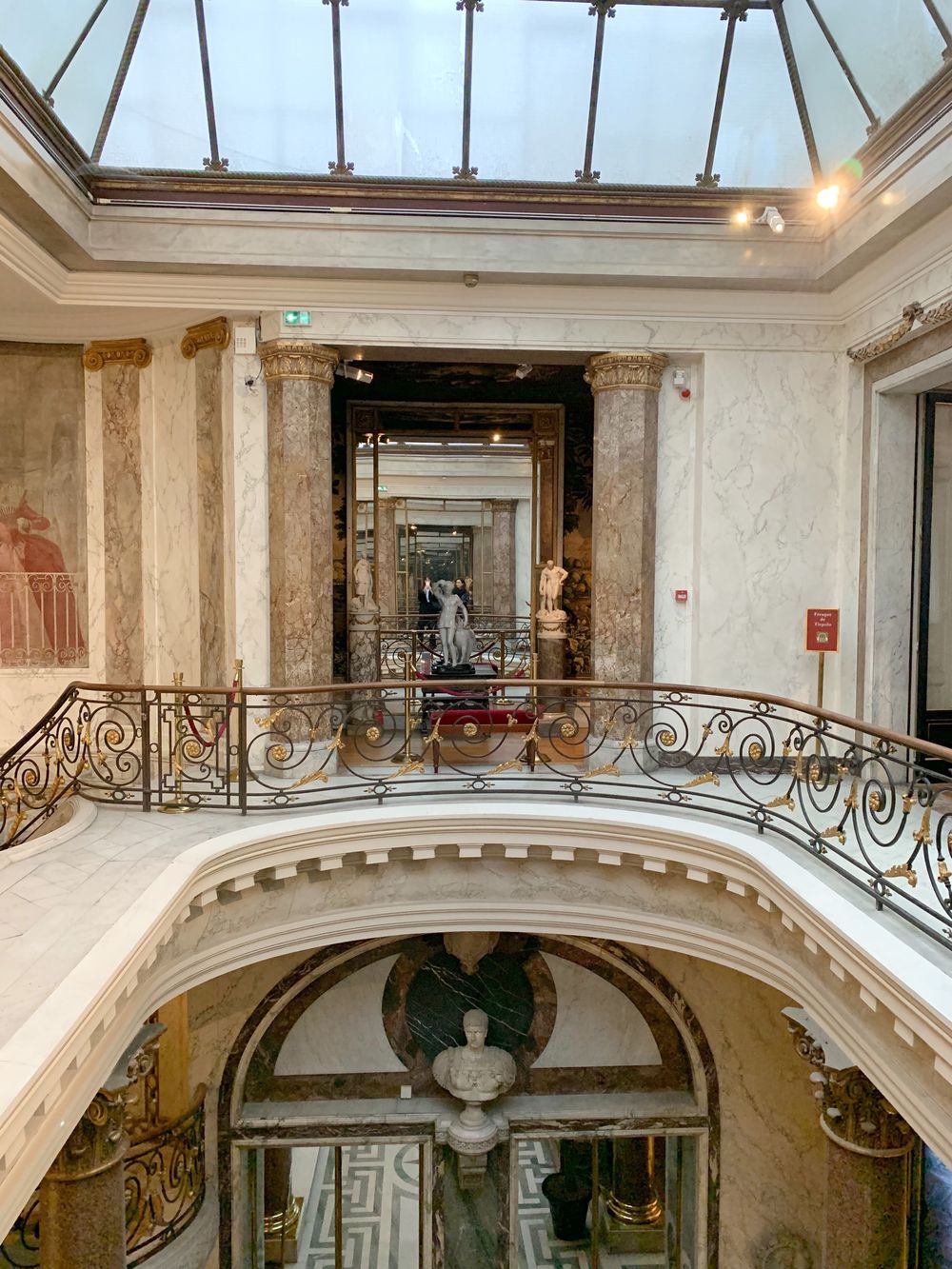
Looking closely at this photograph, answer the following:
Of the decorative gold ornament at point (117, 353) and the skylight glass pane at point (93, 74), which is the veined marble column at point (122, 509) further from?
the skylight glass pane at point (93, 74)

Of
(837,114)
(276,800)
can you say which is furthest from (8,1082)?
(837,114)

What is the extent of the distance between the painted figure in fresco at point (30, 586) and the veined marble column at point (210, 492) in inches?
67.1

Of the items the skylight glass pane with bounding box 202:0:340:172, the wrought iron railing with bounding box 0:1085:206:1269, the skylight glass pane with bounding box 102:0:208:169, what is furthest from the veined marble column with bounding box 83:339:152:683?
the wrought iron railing with bounding box 0:1085:206:1269

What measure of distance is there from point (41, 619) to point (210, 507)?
2344 mm

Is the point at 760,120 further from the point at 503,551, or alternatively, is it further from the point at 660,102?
the point at 503,551

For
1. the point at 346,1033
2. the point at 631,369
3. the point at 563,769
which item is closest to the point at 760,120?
the point at 631,369

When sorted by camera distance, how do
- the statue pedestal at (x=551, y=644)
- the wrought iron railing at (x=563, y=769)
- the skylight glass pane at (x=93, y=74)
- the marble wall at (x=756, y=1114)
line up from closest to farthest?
the wrought iron railing at (x=563, y=769) < the skylight glass pane at (x=93, y=74) < the marble wall at (x=756, y=1114) < the statue pedestal at (x=551, y=644)

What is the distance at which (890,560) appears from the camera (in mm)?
7383

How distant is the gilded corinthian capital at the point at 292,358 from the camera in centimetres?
738

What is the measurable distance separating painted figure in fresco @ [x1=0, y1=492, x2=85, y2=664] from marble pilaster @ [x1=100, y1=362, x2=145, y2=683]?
49cm

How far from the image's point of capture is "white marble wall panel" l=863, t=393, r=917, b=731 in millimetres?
7348

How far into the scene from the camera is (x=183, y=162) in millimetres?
7082

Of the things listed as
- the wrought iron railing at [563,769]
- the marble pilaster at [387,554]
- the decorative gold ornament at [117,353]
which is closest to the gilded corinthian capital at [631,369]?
the wrought iron railing at [563,769]

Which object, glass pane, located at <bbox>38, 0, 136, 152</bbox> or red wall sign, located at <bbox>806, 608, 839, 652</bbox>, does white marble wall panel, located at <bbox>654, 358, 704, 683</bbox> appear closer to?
red wall sign, located at <bbox>806, 608, 839, 652</bbox>
